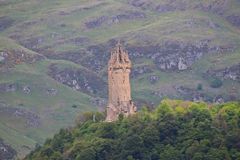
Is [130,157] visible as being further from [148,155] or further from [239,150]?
[239,150]

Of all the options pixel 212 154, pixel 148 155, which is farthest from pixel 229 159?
pixel 148 155

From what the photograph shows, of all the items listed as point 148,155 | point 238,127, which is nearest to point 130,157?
point 148,155

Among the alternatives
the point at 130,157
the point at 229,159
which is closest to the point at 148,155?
the point at 130,157

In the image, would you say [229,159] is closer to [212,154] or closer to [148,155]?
[212,154]

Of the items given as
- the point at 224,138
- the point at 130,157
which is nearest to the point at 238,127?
the point at 224,138

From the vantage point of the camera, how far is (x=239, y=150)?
192 meters

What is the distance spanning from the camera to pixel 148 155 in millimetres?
199125

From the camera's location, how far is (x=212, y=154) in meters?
190

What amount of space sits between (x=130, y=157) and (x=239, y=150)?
16.9 meters

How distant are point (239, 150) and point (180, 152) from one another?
9.02 m

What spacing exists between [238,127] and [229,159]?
452 inches

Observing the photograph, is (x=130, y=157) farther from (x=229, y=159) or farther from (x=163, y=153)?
(x=229, y=159)

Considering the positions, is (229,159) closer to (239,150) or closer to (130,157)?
(239,150)

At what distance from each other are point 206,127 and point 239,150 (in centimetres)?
912
